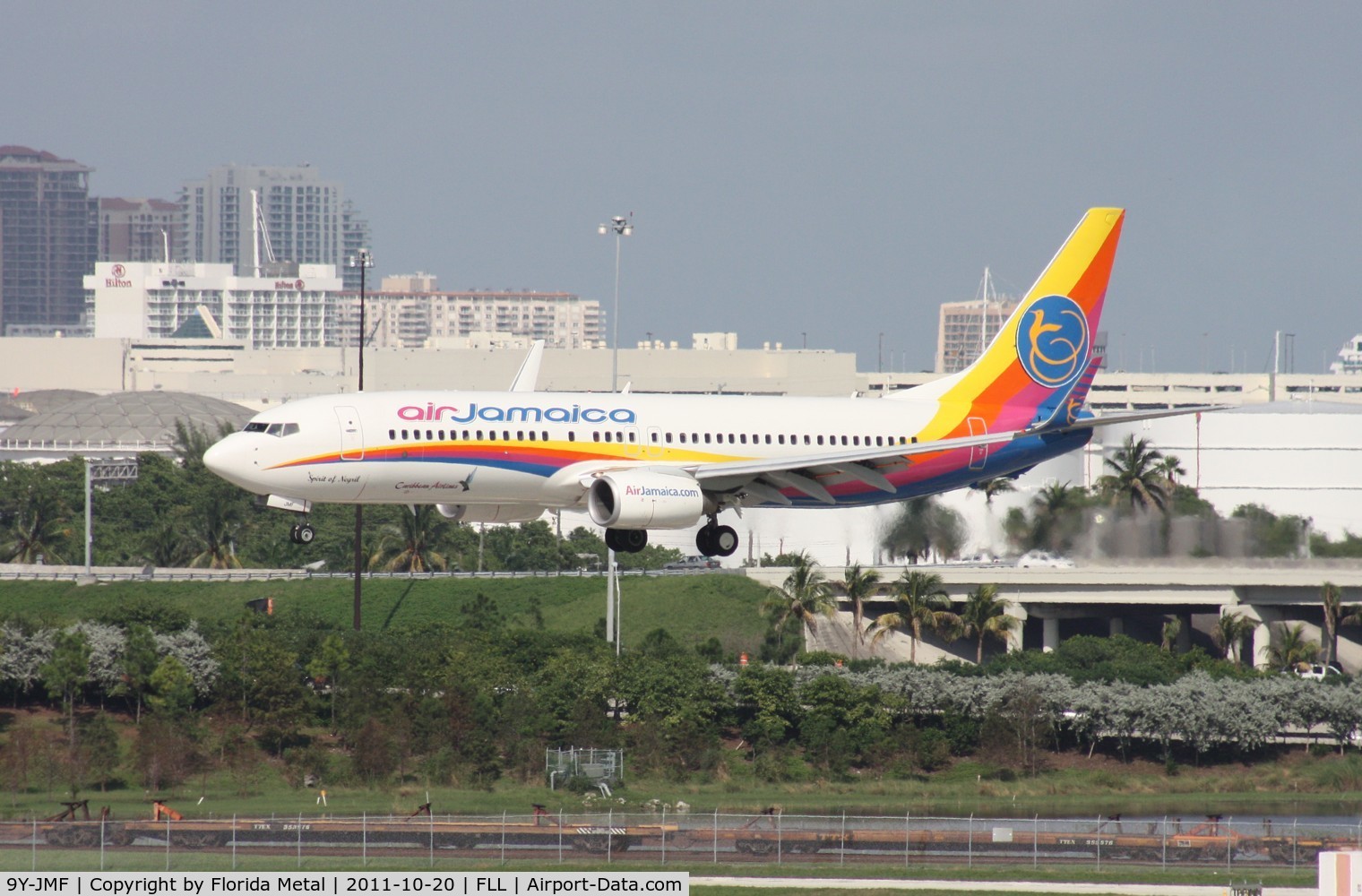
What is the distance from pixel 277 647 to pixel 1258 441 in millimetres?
83977

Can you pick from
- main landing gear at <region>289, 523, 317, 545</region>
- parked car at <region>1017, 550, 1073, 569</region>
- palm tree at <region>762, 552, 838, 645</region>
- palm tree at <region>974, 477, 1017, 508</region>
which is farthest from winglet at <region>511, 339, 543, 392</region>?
palm tree at <region>762, 552, 838, 645</region>

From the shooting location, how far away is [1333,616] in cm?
10056

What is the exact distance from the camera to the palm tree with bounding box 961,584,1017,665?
101875 millimetres

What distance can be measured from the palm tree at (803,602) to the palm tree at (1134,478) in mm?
22227

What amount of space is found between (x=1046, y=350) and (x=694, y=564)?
227 ft

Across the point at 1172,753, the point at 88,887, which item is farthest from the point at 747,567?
the point at 88,887

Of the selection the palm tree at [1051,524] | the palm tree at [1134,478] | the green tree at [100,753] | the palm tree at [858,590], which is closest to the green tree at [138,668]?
the green tree at [100,753]

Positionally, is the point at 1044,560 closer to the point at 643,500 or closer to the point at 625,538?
the point at 625,538

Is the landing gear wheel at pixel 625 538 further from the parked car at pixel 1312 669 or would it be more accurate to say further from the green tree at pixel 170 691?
the parked car at pixel 1312 669

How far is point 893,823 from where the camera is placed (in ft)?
200

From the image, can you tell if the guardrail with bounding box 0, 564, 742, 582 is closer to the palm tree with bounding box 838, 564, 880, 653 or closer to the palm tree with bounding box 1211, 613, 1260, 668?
the palm tree with bounding box 838, 564, 880, 653

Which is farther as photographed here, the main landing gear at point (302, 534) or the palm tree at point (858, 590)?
the palm tree at point (858, 590)

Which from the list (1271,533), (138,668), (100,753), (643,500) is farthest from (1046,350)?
(138,668)

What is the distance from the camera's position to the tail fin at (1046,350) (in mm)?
64000
